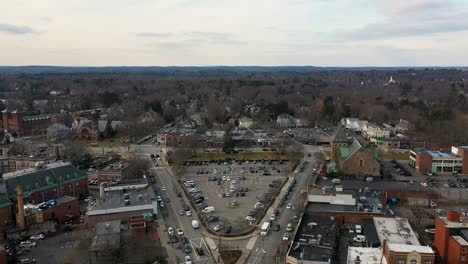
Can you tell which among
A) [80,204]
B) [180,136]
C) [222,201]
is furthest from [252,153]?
[80,204]

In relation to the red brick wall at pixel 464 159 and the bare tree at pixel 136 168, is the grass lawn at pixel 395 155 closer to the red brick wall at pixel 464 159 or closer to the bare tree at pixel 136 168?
the red brick wall at pixel 464 159

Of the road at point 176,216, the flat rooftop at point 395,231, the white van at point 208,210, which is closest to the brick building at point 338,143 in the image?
the road at point 176,216

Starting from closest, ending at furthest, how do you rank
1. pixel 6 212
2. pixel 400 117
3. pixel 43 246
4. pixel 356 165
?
pixel 43 246, pixel 6 212, pixel 356 165, pixel 400 117

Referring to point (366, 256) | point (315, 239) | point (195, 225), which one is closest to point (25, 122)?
point (195, 225)

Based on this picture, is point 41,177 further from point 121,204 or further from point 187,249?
point 187,249

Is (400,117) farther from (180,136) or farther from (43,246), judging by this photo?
(43,246)

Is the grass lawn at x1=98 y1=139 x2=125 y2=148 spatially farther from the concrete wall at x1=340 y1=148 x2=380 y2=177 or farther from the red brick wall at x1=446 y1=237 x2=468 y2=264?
the red brick wall at x1=446 y1=237 x2=468 y2=264

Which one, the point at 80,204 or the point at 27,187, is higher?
the point at 27,187
